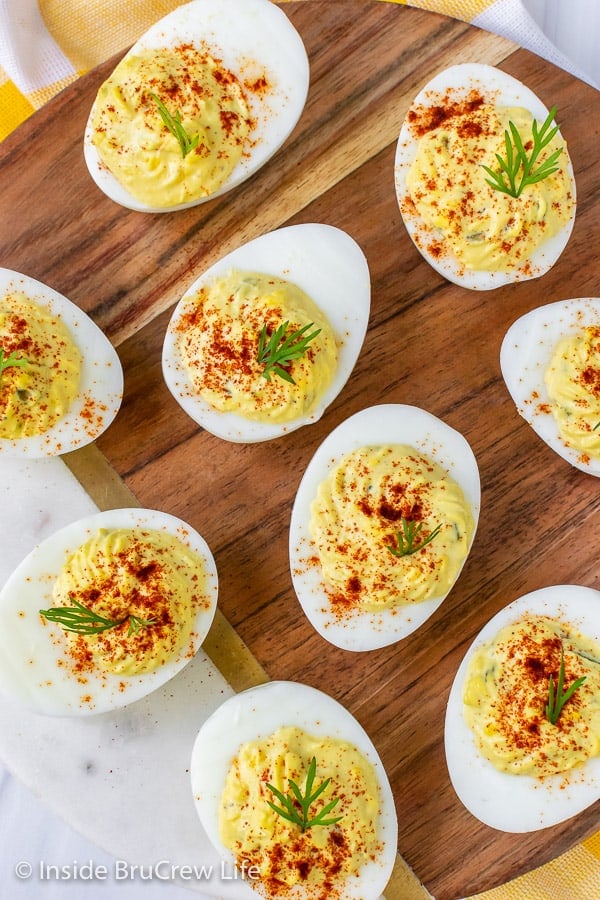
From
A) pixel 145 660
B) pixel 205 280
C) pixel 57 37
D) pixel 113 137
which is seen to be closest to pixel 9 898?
pixel 145 660

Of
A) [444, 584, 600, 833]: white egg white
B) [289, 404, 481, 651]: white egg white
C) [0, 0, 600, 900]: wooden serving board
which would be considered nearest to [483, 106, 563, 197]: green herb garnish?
[0, 0, 600, 900]: wooden serving board

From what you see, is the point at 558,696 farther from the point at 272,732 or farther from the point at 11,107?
the point at 11,107

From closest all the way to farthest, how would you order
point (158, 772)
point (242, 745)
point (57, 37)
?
point (242, 745), point (158, 772), point (57, 37)

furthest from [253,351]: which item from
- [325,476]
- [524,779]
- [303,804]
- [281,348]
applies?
[524,779]

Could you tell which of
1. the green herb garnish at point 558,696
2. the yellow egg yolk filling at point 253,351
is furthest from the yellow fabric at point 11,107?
the green herb garnish at point 558,696

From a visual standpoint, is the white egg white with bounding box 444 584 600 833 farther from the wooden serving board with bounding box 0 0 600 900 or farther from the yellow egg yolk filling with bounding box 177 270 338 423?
the yellow egg yolk filling with bounding box 177 270 338 423

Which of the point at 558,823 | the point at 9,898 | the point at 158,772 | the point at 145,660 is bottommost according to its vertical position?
the point at 558,823

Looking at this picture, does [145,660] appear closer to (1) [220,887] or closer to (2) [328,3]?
(1) [220,887]
